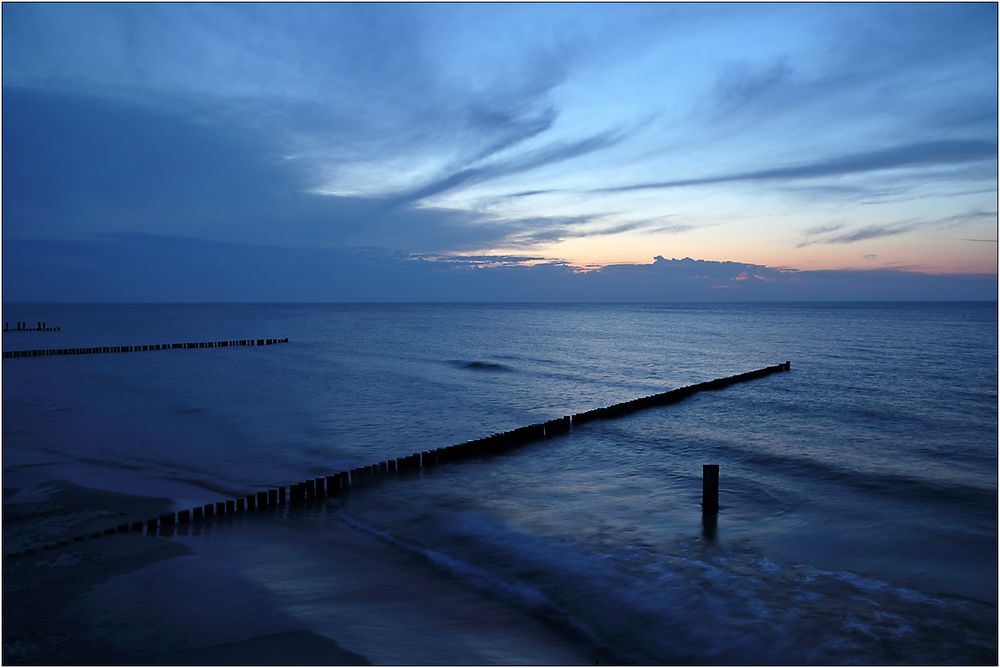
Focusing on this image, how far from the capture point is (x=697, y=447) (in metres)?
21.6

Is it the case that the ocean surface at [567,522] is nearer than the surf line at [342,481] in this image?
Yes

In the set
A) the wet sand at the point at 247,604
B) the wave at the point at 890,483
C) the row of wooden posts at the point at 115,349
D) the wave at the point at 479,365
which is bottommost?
the wave at the point at 890,483

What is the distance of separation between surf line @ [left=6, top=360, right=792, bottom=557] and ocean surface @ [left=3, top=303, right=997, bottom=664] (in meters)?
0.57

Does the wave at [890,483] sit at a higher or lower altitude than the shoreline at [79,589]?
lower

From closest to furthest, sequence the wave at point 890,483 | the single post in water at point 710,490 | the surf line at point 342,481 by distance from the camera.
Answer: the surf line at point 342,481 → the single post in water at point 710,490 → the wave at point 890,483

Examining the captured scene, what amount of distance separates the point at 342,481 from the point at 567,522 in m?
6.07

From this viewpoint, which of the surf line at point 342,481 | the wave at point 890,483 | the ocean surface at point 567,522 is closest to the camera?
the ocean surface at point 567,522

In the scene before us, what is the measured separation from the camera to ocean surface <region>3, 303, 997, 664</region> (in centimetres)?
941

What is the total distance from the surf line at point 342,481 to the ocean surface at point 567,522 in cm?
57

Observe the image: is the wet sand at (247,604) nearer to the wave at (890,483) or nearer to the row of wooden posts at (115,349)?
the wave at (890,483)

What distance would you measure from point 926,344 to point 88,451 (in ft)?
234

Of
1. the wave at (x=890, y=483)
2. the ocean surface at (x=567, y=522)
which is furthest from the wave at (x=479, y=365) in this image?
the wave at (x=890, y=483)

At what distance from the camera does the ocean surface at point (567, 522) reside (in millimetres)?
9406

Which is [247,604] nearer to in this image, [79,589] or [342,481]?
[79,589]
